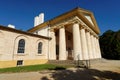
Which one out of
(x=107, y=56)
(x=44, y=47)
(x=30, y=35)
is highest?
(x=30, y=35)

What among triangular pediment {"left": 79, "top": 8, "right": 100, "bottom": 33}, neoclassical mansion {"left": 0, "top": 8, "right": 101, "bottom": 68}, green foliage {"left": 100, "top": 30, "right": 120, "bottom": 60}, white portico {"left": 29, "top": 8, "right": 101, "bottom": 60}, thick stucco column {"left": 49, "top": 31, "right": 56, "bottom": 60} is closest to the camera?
neoclassical mansion {"left": 0, "top": 8, "right": 101, "bottom": 68}

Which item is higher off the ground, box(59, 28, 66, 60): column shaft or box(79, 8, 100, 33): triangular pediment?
box(79, 8, 100, 33): triangular pediment

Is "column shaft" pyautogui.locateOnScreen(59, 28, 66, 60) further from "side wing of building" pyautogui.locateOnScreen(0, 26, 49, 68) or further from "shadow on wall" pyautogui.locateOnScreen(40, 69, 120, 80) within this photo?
"shadow on wall" pyautogui.locateOnScreen(40, 69, 120, 80)

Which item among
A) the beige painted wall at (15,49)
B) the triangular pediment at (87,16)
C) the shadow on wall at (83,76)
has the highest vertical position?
the triangular pediment at (87,16)

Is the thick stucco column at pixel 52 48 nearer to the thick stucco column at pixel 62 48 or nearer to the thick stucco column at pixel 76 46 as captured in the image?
the thick stucco column at pixel 62 48

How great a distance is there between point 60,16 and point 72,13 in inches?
102

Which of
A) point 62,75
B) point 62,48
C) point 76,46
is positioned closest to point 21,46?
point 62,48

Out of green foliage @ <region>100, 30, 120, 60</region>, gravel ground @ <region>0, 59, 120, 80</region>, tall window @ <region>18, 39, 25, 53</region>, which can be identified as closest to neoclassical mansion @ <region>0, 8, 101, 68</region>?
tall window @ <region>18, 39, 25, 53</region>

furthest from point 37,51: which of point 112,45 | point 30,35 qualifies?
point 112,45

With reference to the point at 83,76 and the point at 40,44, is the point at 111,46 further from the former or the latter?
the point at 83,76

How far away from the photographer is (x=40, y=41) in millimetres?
17766

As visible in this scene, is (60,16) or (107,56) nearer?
(60,16)

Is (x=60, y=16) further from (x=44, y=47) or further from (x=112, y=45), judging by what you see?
(x=112, y=45)

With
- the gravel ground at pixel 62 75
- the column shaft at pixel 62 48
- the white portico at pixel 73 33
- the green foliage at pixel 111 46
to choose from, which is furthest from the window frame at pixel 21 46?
the green foliage at pixel 111 46
